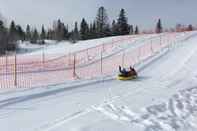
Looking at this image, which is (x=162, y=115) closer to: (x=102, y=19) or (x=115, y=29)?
(x=115, y=29)

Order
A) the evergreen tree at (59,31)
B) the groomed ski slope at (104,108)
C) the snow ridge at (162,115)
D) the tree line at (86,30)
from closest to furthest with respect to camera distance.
Answer: the groomed ski slope at (104,108)
the snow ridge at (162,115)
the tree line at (86,30)
the evergreen tree at (59,31)

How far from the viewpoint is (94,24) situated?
8744cm

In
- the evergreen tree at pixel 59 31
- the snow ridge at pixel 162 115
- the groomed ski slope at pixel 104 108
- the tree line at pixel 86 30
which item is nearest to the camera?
the groomed ski slope at pixel 104 108

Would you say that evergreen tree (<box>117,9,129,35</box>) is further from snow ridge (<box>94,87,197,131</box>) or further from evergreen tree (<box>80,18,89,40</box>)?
snow ridge (<box>94,87,197,131</box>)

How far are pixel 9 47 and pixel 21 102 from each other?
65375 mm

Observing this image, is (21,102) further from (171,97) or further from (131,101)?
(171,97)

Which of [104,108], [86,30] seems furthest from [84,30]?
[104,108]

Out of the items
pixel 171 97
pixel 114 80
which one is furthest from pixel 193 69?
pixel 171 97

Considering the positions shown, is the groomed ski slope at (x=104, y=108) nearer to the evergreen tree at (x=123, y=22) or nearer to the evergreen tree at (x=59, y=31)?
the evergreen tree at (x=123, y=22)

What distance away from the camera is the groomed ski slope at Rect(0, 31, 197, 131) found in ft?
26.9

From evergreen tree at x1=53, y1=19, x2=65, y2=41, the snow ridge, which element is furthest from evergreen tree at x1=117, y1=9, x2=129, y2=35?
the snow ridge

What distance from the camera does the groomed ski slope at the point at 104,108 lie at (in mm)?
8188

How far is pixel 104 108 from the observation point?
9875mm

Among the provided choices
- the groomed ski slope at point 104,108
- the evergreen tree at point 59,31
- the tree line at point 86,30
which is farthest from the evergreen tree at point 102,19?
the groomed ski slope at point 104,108
